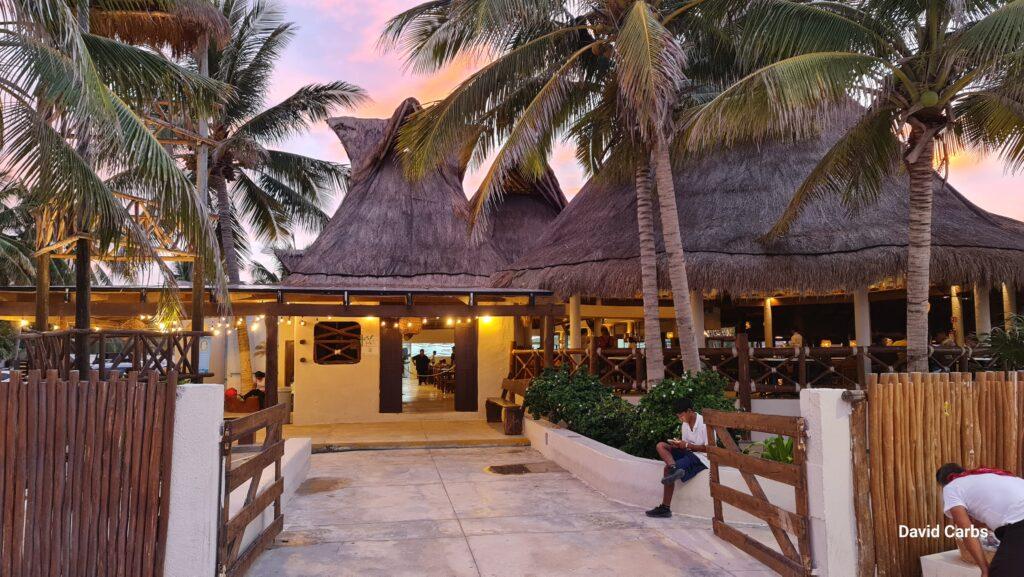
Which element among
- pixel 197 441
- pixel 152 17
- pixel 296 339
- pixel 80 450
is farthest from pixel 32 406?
pixel 296 339

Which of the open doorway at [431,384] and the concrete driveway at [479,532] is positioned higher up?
the open doorway at [431,384]

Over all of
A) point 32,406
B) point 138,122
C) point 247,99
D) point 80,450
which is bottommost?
point 80,450

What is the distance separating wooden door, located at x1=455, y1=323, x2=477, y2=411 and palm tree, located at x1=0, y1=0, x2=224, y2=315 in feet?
22.4

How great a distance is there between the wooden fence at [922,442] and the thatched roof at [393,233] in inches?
428

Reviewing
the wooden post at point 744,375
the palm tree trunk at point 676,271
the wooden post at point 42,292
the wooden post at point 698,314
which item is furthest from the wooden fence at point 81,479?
the wooden post at point 698,314

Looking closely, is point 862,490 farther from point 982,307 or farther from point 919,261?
point 982,307

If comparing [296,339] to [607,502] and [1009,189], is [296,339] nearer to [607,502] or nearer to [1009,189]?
[607,502]

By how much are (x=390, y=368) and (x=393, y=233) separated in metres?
3.77

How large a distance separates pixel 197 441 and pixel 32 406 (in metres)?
0.93

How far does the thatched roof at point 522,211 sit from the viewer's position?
1781 centimetres

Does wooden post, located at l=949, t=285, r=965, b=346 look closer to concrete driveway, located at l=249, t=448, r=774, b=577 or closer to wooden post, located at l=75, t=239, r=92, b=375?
concrete driveway, located at l=249, t=448, r=774, b=577

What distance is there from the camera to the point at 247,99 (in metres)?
18.8

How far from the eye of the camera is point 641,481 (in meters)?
7.20

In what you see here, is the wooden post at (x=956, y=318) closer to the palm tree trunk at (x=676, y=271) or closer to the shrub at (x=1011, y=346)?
the shrub at (x=1011, y=346)
